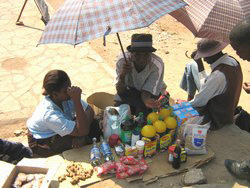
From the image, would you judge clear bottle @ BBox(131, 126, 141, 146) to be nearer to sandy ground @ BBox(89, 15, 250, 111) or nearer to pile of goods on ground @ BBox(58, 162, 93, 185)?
pile of goods on ground @ BBox(58, 162, 93, 185)

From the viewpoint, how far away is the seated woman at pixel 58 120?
3.26 metres

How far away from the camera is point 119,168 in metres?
3.10

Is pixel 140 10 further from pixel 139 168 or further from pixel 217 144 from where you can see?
pixel 217 144

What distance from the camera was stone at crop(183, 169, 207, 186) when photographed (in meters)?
3.01

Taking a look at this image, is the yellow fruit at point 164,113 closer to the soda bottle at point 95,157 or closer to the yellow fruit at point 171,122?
the yellow fruit at point 171,122

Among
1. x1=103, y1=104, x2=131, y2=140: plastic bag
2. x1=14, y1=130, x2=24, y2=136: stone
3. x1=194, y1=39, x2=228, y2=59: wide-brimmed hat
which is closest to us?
x1=103, y1=104, x2=131, y2=140: plastic bag

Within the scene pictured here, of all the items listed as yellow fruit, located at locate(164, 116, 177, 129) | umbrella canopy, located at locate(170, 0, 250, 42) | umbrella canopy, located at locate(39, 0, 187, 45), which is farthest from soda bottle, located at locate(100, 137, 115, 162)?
umbrella canopy, located at locate(170, 0, 250, 42)

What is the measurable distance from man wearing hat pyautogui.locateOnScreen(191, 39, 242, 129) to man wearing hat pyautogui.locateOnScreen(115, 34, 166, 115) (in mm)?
631

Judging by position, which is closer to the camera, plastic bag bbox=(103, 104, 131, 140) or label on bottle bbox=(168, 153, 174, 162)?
label on bottle bbox=(168, 153, 174, 162)

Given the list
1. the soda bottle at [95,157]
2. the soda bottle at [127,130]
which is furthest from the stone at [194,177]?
the soda bottle at [95,157]

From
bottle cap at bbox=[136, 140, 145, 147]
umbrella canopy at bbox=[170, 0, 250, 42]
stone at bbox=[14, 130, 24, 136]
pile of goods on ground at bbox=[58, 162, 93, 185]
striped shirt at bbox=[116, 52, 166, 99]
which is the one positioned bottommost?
stone at bbox=[14, 130, 24, 136]

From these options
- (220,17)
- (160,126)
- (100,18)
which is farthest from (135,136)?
(220,17)

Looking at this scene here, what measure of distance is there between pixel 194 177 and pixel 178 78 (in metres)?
3.95

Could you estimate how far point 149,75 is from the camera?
4102 millimetres
